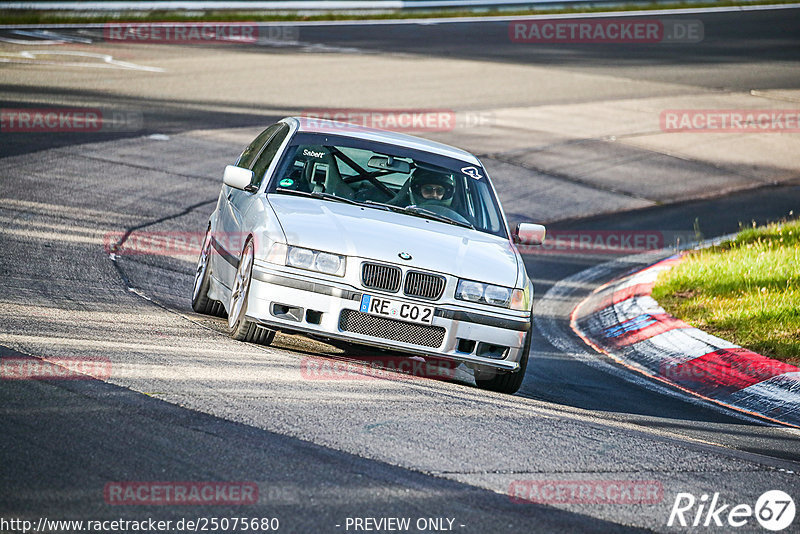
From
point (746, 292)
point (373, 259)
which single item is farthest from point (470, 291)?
point (746, 292)

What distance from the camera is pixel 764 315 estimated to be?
9719 mm

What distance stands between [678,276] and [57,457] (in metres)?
7.98

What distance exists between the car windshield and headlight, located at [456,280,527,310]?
3.23 feet

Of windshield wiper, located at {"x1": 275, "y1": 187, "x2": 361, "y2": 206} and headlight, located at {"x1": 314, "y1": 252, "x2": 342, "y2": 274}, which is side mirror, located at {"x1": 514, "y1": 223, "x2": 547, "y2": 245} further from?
headlight, located at {"x1": 314, "y1": 252, "x2": 342, "y2": 274}

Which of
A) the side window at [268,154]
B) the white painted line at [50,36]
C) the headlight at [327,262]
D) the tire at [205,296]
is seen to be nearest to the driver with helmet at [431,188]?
the side window at [268,154]

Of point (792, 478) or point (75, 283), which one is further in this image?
point (75, 283)

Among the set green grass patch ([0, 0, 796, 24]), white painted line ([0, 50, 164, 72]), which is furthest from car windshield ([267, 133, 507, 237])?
green grass patch ([0, 0, 796, 24])

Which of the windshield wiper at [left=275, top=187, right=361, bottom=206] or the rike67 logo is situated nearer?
the rike67 logo

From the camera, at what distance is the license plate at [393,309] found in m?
7.09

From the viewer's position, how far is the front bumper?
7.09 metres

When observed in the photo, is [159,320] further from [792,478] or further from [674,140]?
[674,140]

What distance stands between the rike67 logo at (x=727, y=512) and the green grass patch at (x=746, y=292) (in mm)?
3677

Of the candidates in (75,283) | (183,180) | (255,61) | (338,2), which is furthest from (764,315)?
(338,2)

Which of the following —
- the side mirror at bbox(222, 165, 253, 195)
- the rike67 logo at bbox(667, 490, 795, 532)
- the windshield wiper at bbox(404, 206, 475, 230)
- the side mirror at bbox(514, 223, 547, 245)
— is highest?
the side mirror at bbox(222, 165, 253, 195)
